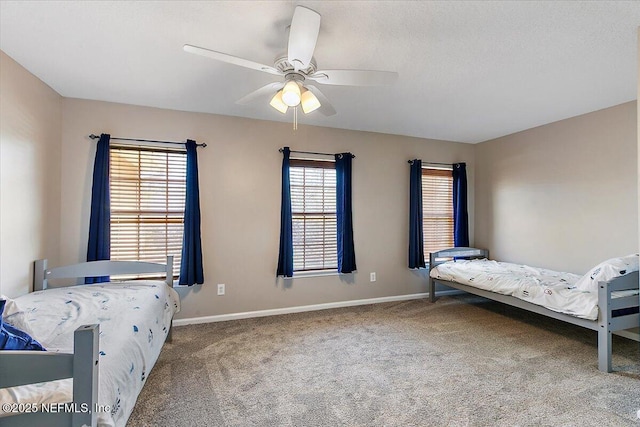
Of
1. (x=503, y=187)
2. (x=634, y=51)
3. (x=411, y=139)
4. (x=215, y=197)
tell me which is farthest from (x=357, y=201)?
(x=634, y=51)

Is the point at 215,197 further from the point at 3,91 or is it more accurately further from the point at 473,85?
the point at 473,85

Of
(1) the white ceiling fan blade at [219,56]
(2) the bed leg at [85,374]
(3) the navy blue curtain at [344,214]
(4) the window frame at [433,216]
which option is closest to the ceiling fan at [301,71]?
(1) the white ceiling fan blade at [219,56]

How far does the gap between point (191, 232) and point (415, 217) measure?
9.88 feet

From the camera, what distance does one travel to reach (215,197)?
12.1ft

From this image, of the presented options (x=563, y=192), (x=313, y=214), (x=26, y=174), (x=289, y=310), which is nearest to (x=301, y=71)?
(x=313, y=214)

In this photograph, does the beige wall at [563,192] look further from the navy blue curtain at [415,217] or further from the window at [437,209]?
the navy blue curtain at [415,217]

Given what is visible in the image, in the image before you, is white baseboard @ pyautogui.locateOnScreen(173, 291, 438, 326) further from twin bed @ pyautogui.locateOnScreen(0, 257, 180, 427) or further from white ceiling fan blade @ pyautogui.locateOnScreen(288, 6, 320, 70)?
white ceiling fan blade @ pyautogui.locateOnScreen(288, 6, 320, 70)

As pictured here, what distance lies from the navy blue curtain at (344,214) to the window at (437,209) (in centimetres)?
132

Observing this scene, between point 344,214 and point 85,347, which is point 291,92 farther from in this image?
point 344,214

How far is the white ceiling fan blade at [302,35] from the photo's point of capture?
4.97 feet

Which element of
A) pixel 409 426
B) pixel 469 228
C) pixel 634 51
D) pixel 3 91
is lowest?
pixel 409 426

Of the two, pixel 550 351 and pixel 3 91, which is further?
pixel 550 351

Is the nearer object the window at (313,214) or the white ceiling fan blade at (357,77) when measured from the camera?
the white ceiling fan blade at (357,77)

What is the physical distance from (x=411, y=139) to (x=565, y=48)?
2.51m
